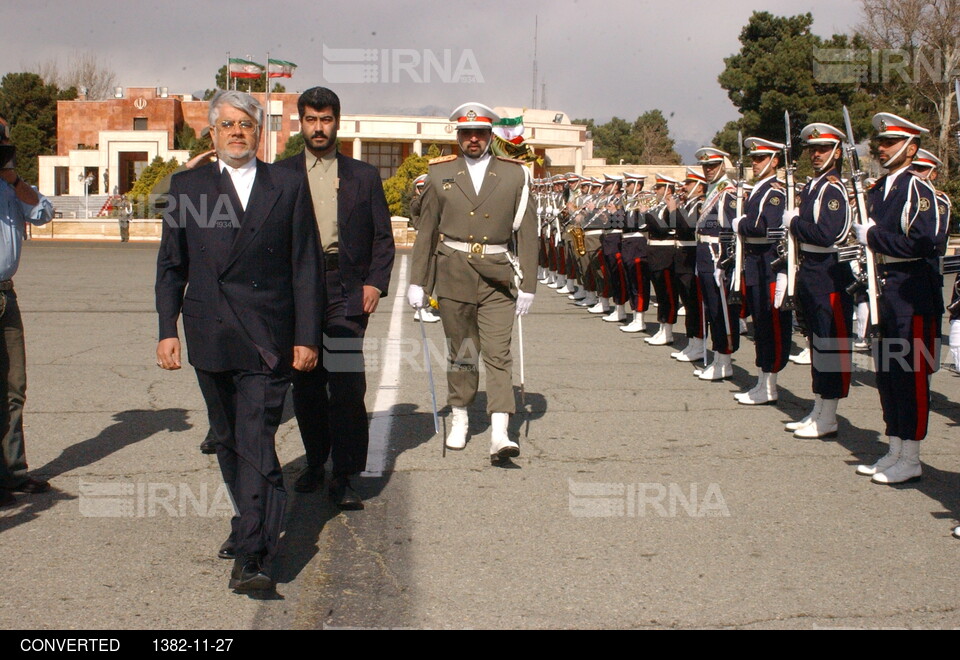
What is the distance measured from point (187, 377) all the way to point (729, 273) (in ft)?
15.7

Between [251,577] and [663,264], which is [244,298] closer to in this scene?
[251,577]

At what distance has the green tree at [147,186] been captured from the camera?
46875 millimetres

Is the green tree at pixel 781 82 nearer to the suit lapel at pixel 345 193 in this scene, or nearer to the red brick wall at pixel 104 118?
the suit lapel at pixel 345 193

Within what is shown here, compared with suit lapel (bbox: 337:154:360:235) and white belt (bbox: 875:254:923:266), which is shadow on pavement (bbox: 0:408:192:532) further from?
white belt (bbox: 875:254:923:266)

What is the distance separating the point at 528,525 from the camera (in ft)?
18.2

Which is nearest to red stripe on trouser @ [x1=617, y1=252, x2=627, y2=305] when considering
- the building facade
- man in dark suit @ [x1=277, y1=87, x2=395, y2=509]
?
man in dark suit @ [x1=277, y1=87, x2=395, y2=509]

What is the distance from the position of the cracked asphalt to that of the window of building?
73.6 m

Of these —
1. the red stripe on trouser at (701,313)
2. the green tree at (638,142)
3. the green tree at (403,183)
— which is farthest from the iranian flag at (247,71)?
the red stripe on trouser at (701,313)

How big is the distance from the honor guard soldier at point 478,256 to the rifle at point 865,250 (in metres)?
1.97

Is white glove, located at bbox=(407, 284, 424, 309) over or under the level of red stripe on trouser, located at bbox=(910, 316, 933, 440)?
over

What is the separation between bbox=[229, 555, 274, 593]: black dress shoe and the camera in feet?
14.6

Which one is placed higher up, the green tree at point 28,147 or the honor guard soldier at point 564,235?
the green tree at point 28,147
